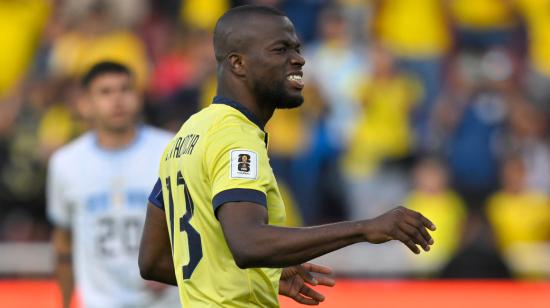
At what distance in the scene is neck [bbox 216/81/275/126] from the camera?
14.7 ft

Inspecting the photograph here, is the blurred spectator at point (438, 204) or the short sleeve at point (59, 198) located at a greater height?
the blurred spectator at point (438, 204)

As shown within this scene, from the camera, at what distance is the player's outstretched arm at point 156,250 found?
4.86 m

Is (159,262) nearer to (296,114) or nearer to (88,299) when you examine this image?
(88,299)

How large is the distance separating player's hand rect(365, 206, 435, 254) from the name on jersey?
0.70m

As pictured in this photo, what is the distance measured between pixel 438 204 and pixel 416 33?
2.30 metres

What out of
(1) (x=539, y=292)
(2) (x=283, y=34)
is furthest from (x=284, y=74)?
(1) (x=539, y=292)

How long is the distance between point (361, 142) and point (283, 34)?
6.99 metres

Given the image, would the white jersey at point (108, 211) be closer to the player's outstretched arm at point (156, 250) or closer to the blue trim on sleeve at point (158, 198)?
the player's outstretched arm at point (156, 250)

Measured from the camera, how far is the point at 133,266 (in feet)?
21.2

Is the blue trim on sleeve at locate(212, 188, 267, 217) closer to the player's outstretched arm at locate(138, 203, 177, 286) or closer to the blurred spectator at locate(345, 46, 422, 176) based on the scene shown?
the player's outstretched arm at locate(138, 203, 177, 286)

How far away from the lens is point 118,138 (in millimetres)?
6809

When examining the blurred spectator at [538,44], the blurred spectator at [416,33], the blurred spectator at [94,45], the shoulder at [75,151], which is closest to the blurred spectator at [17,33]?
the blurred spectator at [94,45]

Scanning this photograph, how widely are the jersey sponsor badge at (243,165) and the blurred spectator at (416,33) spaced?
803 cm

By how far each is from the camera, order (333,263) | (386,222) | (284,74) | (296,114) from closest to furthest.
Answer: (386,222)
(284,74)
(333,263)
(296,114)
